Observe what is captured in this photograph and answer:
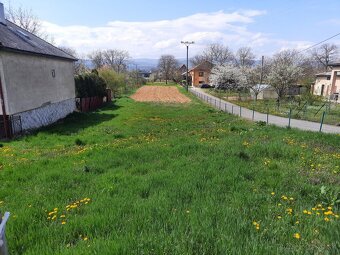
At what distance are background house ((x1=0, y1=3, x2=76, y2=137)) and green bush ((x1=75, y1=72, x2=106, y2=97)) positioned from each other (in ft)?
16.7

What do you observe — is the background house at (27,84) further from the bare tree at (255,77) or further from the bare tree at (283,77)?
the bare tree at (255,77)

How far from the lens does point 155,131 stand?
15078 millimetres

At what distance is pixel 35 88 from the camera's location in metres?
17.5

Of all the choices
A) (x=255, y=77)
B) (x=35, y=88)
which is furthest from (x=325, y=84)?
(x=35, y=88)

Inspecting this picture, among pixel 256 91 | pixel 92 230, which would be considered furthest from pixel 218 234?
pixel 256 91

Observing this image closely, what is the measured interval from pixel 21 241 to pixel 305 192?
489 cm

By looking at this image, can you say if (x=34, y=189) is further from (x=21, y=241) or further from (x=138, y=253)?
(x=138, y=253)

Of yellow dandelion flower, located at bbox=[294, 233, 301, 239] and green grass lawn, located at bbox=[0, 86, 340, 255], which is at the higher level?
yellow dandelion flower, located at bbox=[294, 233, 301, 239]

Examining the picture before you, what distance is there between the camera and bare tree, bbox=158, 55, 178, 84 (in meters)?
118

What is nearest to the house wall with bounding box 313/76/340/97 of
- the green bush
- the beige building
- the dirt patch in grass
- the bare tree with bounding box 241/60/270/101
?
the beige building

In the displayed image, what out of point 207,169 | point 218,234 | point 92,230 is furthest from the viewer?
point 207,169

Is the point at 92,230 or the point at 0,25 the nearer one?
the point at 92,230

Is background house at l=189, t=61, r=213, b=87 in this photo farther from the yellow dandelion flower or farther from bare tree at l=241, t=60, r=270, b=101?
the yellow dandelion flower

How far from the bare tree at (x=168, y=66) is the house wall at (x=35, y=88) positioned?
94720mm
